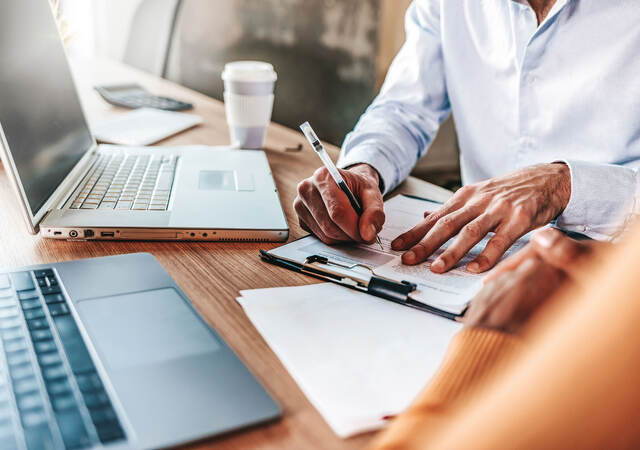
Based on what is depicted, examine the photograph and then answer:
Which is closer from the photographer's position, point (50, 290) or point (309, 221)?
point (50, 290)

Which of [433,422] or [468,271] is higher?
[433,422]

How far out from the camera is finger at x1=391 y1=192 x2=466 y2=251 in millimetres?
722

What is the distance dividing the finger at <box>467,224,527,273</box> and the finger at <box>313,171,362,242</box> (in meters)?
0.15

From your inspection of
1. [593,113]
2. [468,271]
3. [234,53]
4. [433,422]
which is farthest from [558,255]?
[234,53]

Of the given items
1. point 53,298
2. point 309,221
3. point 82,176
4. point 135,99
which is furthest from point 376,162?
point 135,99

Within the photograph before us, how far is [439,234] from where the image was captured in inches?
27.7

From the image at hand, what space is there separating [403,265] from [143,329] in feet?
1.03

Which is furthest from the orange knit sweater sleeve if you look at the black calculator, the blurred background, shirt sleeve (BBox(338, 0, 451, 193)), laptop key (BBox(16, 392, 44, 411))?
the blurred background

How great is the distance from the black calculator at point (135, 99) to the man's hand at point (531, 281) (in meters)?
1.21

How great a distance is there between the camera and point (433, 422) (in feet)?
1.04

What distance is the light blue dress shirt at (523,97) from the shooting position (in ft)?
3.00

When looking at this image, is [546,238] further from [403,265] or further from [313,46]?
[313,46]

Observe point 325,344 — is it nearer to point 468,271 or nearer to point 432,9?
point 468,271

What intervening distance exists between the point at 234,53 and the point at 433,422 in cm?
242
